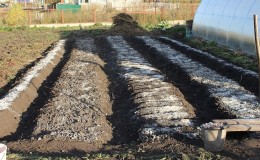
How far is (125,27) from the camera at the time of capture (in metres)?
29.3

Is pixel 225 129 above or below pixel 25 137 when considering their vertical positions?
above

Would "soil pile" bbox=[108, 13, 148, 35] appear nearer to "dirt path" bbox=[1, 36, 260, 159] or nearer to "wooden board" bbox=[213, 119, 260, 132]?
"dirt path" bbox=[1, 36, 260, 159]

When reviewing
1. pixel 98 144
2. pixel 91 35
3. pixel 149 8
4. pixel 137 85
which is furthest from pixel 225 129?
pixel 149 8

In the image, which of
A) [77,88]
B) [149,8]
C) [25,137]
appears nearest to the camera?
[25,137]

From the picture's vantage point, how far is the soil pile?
2750cm

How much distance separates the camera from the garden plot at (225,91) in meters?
8.37

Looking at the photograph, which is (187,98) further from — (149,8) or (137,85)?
(149,8)

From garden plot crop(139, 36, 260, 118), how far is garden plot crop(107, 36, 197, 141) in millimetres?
800

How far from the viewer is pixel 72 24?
3503 cm

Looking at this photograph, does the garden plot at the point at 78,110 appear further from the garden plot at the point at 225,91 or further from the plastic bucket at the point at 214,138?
the garden plot at the point at 225,91

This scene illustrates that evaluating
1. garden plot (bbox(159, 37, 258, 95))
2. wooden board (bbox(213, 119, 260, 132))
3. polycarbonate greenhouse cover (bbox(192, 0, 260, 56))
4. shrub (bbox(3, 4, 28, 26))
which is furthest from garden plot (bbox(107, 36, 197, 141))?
shrub (bbox(3, 4, 28, 26))

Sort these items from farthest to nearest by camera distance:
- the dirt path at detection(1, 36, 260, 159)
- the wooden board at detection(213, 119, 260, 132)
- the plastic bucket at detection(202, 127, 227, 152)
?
1. the dirt path at detection(1, 36, 260, 159)
2. the wooden board at detection(213, 119, 260, 132)
3. the plastic bucket at detection(202, 127, 227, 152)

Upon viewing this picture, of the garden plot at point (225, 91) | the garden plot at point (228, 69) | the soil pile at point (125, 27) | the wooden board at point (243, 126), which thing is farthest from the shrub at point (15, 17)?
the wooden board at point (243, 126)

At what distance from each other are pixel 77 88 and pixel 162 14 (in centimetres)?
2549
